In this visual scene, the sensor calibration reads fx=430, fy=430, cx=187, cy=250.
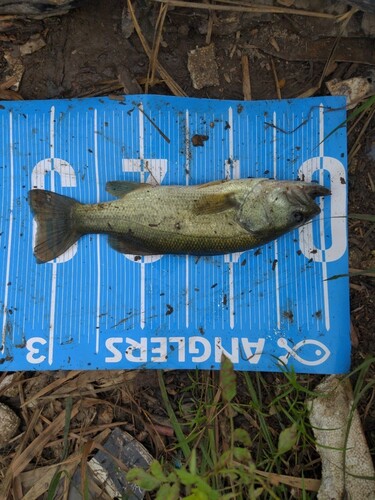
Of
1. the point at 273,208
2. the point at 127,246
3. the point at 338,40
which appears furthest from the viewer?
the point at 338,40

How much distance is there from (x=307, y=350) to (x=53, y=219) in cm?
233

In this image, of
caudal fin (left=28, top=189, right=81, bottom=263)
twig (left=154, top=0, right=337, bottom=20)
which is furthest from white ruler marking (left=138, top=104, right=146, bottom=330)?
twig (left=154, top=0, right=337, bottom=20)

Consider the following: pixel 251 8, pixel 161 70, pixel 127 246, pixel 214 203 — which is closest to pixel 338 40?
pixel 251 8

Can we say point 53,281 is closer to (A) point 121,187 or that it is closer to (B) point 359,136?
(A) point 121,187

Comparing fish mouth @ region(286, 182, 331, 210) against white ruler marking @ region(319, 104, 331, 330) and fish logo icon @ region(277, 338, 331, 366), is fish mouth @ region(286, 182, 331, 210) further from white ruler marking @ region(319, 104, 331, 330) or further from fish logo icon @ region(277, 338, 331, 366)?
fish logo icon @ region(277, 338, 331, 366)

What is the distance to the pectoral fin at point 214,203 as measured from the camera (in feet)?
10.5

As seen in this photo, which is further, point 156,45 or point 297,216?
point 156,45

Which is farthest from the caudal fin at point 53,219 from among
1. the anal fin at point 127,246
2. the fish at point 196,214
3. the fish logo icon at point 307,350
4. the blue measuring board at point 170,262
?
the fish logo icon at point 307,350

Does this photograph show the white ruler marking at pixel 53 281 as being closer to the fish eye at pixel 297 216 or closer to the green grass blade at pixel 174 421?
the green grass blade at pixel 174 421

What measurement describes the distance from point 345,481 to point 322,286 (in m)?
1.51

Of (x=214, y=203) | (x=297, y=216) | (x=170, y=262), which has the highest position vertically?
(x=214, y=203)

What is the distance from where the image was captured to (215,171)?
3.56m

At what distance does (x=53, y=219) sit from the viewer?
347cm

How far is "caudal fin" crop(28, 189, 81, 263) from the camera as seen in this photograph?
136 inches
